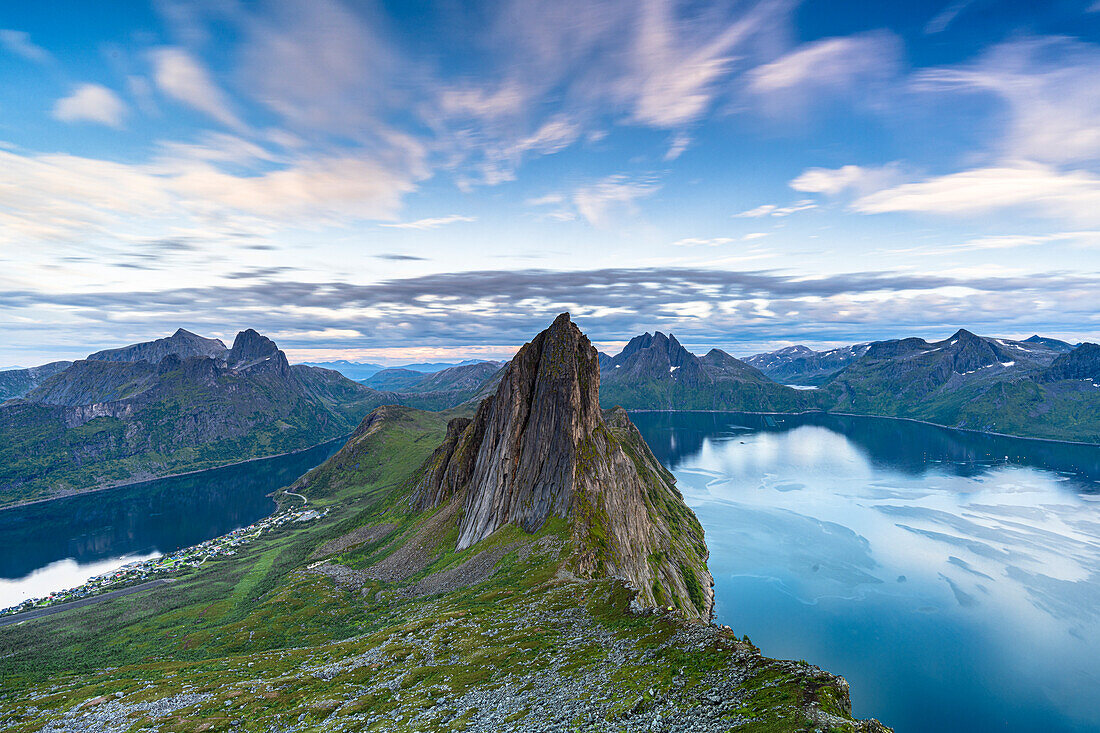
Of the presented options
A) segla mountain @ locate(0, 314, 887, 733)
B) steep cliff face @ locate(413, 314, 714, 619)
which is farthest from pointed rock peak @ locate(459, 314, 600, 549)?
segla mountain @ locate(0, 314, 887, 733)

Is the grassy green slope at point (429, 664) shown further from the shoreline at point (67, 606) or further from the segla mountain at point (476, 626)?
the shoreline at point (67, 606)

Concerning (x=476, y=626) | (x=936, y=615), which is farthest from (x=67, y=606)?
(x=936, y=615)

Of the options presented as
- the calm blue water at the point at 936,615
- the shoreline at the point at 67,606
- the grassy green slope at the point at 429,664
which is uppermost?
the grassy green slope at the point at 429,664

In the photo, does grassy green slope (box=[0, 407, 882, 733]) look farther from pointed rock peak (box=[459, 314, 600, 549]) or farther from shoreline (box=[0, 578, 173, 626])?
shoreline (box=[0, 578, 173, 626])

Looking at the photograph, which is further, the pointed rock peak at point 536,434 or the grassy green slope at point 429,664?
the pointed rock peak at point 536,434

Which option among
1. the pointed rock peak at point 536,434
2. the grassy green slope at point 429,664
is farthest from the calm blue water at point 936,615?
the grassy green slope at point 429,664

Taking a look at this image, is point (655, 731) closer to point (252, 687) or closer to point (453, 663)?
point (453, 663)

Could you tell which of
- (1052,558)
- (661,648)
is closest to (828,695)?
(661,648)

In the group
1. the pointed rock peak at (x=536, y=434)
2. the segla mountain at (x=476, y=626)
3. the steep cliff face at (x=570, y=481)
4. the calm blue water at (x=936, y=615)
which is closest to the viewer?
the segla mountain at (x=476, y=626)
